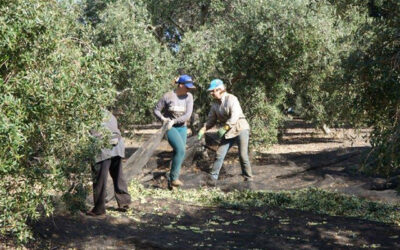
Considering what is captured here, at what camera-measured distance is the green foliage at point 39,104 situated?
5.03m

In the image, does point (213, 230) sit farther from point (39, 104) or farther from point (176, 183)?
point (39, 104)

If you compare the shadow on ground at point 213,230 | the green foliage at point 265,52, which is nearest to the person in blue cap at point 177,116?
the shadow on ground at point 213,230

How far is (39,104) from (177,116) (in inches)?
236

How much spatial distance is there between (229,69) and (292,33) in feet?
6.54

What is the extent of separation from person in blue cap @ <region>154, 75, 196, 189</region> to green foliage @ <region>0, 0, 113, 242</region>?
4921 millimetres

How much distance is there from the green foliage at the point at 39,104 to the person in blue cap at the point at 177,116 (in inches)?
194


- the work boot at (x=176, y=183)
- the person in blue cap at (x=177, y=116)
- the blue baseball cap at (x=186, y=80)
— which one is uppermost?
the blue baseball cap at (x=186, y=80)

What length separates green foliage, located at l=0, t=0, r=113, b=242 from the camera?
503cm

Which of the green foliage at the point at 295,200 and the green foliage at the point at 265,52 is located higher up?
the green foliage at the point at 265,52

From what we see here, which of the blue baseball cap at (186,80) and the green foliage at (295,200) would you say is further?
the blue baseball cap at (186,80)

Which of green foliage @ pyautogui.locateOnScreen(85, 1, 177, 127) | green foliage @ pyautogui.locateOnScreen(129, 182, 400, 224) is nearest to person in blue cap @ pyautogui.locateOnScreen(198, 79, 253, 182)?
green foliage @ pyautogui.locateOnScreen(129, 182, 400, 224)

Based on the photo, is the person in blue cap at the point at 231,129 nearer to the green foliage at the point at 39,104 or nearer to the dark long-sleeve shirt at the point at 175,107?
the dark long-sleeve shirt at the point at 175,107

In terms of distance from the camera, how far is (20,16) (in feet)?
16.8

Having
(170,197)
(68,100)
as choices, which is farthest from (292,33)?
(68,100)
